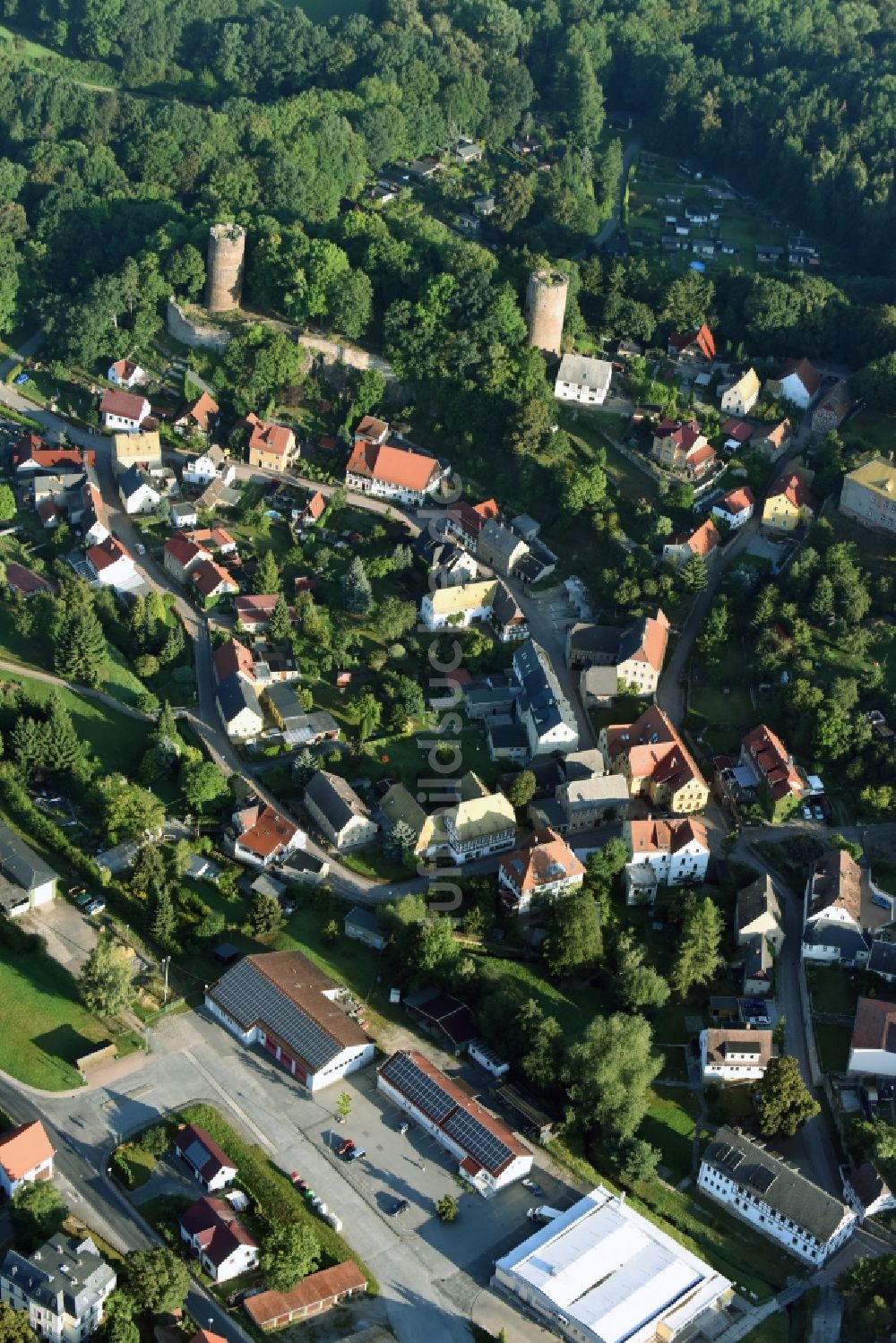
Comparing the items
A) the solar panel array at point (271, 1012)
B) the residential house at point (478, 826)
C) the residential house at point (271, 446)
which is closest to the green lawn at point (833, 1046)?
the residential house at point (478, 826)

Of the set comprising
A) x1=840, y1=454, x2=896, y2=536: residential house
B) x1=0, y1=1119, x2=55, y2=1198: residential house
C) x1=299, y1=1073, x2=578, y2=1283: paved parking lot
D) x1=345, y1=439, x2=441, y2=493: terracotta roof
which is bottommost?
x1=299, y1=1073, x2=578, y2=1283: paved parking lot

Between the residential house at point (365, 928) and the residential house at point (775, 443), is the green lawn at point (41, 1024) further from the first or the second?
the residential house at point (775, 443)

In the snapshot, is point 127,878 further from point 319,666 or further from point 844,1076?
point 844,1076

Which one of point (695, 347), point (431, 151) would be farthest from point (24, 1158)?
point (431, 151)

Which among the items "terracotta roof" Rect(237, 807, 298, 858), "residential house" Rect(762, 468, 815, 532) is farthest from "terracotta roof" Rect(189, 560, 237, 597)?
"residential house" Rect(762, 468, 815, 532)

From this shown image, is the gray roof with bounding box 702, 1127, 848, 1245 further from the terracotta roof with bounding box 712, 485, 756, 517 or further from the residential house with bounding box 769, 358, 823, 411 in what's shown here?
the residential house with bounding box 769, 358, 823, 411

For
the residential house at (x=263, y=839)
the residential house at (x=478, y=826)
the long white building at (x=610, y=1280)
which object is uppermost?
the residential house at (x=478, y=826)

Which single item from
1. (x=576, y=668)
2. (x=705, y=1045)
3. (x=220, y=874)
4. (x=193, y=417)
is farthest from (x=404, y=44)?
(x=705, y=1045)
